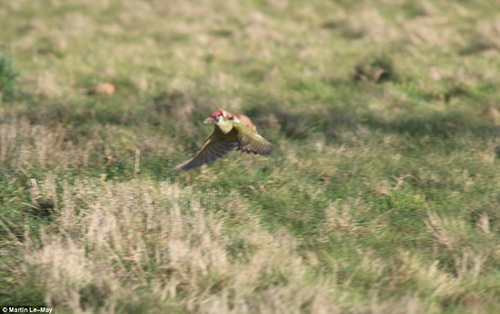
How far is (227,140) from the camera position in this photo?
15.6 ft

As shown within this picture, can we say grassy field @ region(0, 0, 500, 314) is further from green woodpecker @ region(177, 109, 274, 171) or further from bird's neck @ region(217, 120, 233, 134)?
bird's neck @ region(217, 120, 233, 134)

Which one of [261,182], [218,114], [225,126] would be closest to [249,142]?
[225,126]

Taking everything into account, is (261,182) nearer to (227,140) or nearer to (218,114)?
(227,140)

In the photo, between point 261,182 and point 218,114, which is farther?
point 261,182

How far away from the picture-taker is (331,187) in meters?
4.88

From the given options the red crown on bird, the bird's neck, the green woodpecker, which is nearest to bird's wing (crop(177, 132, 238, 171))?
the green woodpecker

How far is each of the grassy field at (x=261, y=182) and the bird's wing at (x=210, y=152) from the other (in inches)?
7.9

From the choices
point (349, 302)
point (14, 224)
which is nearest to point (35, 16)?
point (14, 224)

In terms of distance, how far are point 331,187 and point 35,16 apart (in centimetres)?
1155

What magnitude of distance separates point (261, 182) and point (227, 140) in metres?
0.50

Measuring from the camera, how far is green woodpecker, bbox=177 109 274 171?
456 cm

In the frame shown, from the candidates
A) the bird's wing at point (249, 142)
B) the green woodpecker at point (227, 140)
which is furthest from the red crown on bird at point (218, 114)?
the bird's wing at point (249, 142)

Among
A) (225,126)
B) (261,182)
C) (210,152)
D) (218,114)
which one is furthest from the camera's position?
(261,182)

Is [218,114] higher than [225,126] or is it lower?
higher
